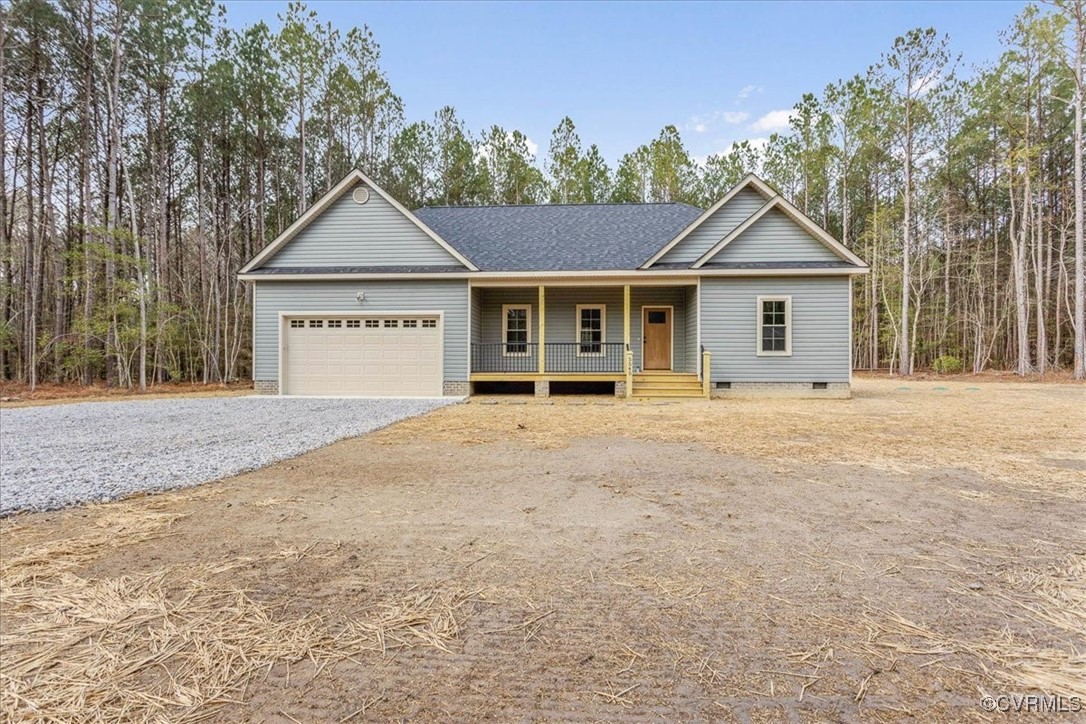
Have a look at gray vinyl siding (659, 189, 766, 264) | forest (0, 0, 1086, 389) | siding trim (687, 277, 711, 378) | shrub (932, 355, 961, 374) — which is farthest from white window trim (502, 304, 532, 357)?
shrub (932, 355, 961, 374)

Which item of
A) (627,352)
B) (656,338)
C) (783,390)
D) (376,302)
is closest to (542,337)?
(627,352)

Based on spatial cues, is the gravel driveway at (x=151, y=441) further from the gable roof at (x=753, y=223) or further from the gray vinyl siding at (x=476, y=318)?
the gable roof at (x=753, y=223)

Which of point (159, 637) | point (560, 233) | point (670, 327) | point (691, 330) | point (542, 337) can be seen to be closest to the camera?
point (159, 637)

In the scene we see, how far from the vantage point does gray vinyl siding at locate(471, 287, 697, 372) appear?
14.0m

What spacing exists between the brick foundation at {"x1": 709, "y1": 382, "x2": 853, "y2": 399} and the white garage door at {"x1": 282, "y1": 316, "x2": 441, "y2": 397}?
7.89m

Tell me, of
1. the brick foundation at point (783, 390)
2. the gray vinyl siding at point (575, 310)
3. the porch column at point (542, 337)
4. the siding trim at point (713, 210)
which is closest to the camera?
the brick foundation at point (783, 390)

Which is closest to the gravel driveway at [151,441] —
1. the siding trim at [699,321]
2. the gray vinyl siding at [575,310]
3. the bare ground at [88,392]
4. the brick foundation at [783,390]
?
the bare ground at [88,392]

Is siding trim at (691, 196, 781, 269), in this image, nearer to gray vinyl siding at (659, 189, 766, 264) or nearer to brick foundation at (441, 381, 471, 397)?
gray vinyl siding at (659, 189, 766, 264)

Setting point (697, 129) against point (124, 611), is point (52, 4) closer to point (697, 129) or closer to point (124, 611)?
point (124, 611)

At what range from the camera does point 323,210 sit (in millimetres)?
13016

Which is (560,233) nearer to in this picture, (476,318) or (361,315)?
(476,318)

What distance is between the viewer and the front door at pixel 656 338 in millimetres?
14156

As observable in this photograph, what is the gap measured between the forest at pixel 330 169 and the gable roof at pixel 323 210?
5.15m

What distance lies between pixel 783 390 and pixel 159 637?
42.8ft
